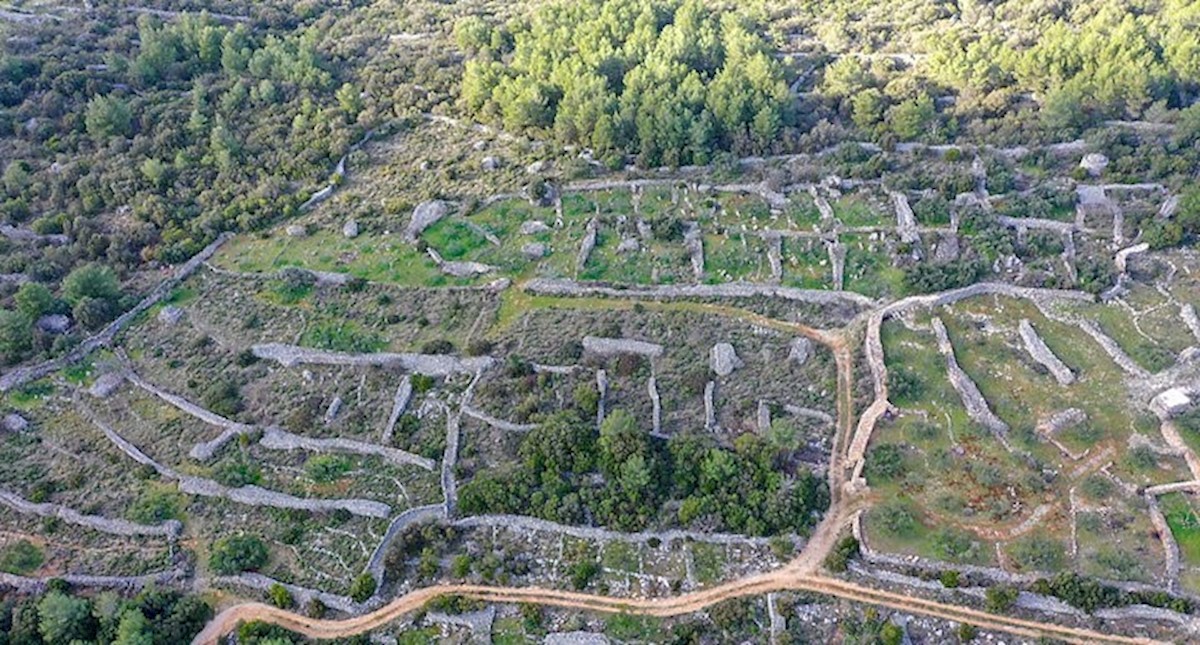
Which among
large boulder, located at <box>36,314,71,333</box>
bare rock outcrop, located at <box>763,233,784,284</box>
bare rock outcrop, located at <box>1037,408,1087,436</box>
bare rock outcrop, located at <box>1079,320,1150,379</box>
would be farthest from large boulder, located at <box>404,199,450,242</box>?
bare rock outcrop, located at <box>1079,320,1150,379</box>

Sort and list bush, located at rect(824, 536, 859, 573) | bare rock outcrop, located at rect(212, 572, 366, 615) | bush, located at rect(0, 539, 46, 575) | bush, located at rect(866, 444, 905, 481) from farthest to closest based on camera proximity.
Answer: bush, located at rect(866, 444, 905, 481)
bush, located at rect(0, 539, 46, 575)
bare rock outcrop, located at rect(212, 572, 366, 615)
bush, located at rect(824, 536, 859, 573)

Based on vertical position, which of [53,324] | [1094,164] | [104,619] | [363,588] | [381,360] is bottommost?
[104,619]

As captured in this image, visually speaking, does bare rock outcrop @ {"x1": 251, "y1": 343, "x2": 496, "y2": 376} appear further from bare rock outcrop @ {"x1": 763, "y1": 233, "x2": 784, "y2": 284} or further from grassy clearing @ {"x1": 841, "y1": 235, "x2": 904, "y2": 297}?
grassy clearing @ {"x1": 841, "y1": 235, "x2": 904, "y2": 297}

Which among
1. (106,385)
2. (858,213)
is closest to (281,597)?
(106,385)

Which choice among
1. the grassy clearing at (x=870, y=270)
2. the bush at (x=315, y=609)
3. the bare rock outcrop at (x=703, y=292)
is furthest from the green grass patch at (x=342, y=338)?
the grassy clearing at (x=870, y=270)

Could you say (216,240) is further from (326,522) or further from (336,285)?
(326,522)

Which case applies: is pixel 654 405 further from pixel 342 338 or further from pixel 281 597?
pixel 281 597
